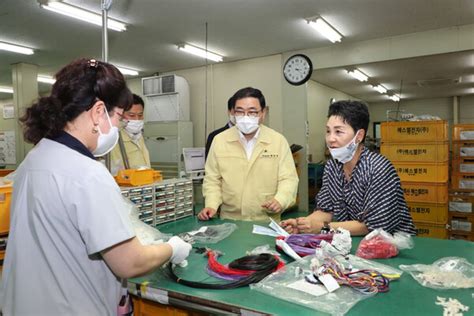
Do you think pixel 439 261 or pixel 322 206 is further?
pixel 322 206

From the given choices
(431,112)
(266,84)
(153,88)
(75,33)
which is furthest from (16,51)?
(431,112)

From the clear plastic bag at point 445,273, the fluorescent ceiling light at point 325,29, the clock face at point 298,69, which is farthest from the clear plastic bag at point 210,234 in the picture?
the clock face at point 298,69

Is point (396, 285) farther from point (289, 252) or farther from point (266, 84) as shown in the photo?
point (266, 84)

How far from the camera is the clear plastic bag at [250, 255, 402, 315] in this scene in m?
0.95

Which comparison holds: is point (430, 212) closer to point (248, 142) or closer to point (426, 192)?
point (426, 192)

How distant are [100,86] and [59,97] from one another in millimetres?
117

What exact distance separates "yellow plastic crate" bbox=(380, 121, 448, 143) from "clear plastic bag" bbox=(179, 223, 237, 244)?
2.75 meters

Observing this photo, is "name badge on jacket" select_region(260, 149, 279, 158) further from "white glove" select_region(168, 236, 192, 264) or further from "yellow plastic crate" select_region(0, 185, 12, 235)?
"yellow plastic crate" select_region(0, 185, 12, 235)

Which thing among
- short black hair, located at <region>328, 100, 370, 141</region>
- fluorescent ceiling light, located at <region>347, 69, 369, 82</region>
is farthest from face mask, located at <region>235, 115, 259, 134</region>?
fluorescent ceiling light, located at <region>347, 69, 369, 82</region>

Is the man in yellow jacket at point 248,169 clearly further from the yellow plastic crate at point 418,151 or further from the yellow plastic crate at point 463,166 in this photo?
the yellow plastic crate at point 463,166

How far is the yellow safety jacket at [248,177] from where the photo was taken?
2185mm

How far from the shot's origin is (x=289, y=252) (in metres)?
1.33

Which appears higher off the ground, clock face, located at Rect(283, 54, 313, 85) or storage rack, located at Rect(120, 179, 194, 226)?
clock face, located at Rect(283, 54, 313, 85)

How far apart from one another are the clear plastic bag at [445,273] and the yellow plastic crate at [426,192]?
8.62ft
